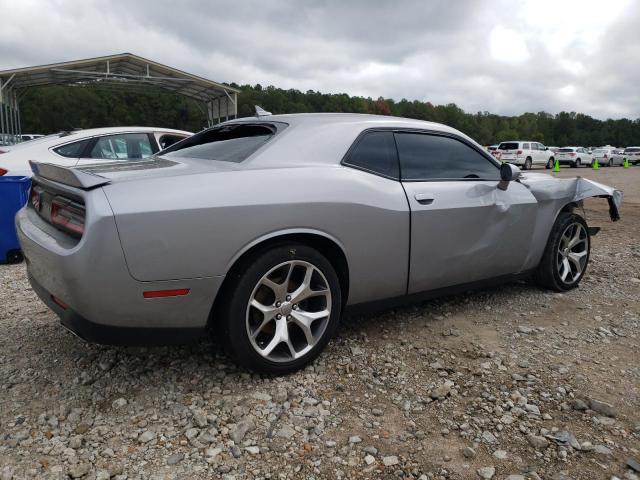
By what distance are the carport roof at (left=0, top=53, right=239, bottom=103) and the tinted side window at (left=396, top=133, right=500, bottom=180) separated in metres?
12.8

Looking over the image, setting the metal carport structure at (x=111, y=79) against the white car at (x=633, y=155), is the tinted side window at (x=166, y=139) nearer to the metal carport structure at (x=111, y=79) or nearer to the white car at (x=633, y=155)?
the metal carport structure at (x=111, y=79)

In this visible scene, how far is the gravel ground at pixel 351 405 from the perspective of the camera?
2.08 m

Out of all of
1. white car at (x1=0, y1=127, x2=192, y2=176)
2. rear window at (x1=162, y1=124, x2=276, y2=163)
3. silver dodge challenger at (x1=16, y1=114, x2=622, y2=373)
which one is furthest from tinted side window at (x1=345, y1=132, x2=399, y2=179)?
white car at (x1=0, y1=127, x2=192, y2=176)

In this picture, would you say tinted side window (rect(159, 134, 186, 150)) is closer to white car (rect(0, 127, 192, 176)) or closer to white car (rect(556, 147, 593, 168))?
white car (rect(0, 127, 192, 176))

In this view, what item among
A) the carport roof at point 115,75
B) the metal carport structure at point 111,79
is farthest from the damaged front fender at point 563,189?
the carport roof at point 115,75

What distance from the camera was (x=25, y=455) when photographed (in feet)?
6.82

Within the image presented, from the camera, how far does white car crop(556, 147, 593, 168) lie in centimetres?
3177

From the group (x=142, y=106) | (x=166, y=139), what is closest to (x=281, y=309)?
(x=166, y=139)

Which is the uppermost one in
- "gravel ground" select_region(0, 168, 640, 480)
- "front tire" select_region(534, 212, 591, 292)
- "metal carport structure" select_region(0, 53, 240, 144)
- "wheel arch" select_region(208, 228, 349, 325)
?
→ "metal carport structure" select_region(0, 53, 240, 144)

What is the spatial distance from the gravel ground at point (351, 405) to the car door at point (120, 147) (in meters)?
3.01

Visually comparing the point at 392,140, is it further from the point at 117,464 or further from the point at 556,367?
the point at 117,464

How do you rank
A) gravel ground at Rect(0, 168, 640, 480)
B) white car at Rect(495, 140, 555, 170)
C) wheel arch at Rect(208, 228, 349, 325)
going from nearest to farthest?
gravel ground at Rect(0, 168, 640, 480)
wheel arch at Rect(208, 228, 349, 325)
white car at Rect(495, 140, 555, 170)

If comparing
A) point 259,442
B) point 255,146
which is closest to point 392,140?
point 255,146

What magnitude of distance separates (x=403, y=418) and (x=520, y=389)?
2.35ft
